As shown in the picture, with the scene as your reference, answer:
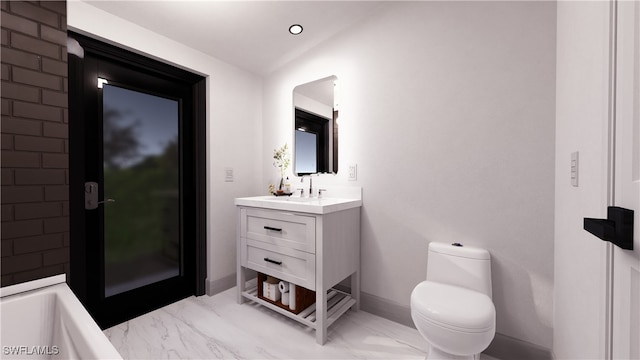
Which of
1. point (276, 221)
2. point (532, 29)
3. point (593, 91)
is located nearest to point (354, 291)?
point (276, 221)

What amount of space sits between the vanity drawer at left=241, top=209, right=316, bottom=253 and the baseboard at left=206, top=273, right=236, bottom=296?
621 mm

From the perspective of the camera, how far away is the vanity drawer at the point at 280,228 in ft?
5.43

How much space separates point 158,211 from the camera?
203cm

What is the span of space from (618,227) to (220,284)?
8.33 feet

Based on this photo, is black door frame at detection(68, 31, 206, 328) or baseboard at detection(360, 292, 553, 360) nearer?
baseboard at detection(360, 292, 553, 360)

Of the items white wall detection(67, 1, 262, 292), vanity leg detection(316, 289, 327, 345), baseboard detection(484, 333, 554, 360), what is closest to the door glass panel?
white wall detection(67, 1, 262, 292)

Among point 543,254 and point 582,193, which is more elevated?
point 582,193

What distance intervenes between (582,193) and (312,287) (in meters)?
1.42

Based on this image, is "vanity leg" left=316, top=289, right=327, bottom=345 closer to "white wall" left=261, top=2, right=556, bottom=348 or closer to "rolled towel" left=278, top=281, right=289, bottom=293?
"rolled towel" left=278, top=281, right=289, bottom=293

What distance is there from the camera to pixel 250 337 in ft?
5.41

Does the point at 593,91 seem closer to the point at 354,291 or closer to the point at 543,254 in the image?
the point at 543,254

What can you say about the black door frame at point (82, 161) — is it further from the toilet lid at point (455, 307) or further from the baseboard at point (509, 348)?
the toilet lid at point (455, 307)

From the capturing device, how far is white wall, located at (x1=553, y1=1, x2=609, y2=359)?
2.36ft

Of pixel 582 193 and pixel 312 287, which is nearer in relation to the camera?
pixel 582 193
